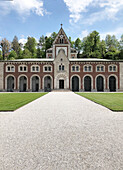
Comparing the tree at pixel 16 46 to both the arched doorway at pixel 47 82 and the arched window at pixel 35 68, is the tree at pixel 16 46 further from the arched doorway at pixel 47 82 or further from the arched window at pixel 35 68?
the arched doorway at pixel 47 82

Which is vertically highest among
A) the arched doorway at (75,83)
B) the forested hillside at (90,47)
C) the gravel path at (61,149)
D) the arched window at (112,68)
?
the forested hillside at (90,47)

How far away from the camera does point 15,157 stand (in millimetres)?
2748

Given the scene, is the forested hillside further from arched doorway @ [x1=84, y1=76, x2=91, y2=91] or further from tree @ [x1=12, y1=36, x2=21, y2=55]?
arched doorway @ [x1=84, y1=76, x2=91, y2=91]

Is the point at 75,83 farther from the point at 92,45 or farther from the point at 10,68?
the point at 92,45

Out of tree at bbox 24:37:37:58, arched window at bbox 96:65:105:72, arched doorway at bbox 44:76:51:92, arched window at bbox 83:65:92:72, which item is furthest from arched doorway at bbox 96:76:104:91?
tree at bbox 24:37:37:58

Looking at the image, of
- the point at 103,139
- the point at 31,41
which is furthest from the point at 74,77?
the point at 31,41

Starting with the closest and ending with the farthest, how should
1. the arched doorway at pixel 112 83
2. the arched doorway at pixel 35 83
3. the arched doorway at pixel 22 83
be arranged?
the arched doorway at pixel 112 83 < the arched doorway at pixel 22 83 < the arched doorway at pixel 35 83

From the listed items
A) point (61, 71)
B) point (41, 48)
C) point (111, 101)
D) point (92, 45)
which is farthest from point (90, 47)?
point (111, 101)

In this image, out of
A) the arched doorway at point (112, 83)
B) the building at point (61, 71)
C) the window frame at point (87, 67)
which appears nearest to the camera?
the building at point (61, 71)

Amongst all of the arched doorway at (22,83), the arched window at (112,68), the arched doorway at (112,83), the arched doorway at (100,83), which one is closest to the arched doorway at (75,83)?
the arched doorway at (100,83)

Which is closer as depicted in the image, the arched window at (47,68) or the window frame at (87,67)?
the window frame at (87,67)

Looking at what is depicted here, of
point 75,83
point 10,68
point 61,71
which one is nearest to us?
point 61,71

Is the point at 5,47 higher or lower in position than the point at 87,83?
higher

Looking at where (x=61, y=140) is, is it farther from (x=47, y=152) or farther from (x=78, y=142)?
(x=47, y=152)
